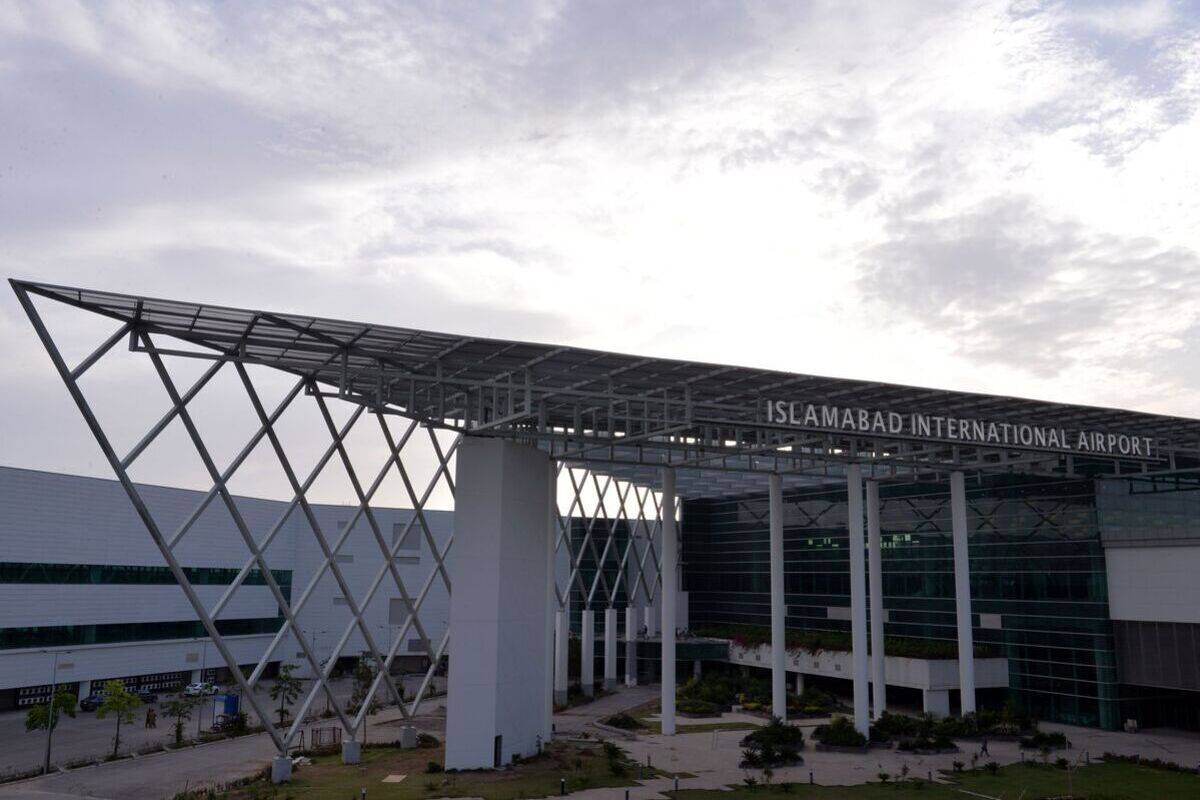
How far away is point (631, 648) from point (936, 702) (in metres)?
27.5

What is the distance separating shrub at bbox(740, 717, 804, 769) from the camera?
139 feet

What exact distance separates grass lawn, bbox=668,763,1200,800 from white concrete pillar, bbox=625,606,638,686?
131 ft

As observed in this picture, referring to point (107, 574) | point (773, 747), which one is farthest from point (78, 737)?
point (773, 747)

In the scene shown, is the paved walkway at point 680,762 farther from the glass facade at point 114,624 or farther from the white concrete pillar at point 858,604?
the glass facade at point 114,624

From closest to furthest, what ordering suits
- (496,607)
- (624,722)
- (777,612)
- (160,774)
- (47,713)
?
1. (496,607)
2. (160,774)
3. (47,713)
4. (777,612)
5. (624,722)

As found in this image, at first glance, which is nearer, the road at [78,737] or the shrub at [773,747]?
the shrub at [773,747]

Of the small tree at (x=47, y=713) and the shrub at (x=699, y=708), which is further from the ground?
the small tree at (x=47, y=713)

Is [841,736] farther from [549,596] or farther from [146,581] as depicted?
[146,581]

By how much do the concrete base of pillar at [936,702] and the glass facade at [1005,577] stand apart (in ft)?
16.0

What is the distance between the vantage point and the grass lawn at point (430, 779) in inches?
1383

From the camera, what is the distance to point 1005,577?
61625 millimetres

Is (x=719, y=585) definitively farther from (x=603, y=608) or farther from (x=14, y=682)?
(x=14, y=682)

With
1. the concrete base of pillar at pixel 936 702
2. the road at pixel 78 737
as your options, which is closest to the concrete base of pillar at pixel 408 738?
the road at pixel 78 737

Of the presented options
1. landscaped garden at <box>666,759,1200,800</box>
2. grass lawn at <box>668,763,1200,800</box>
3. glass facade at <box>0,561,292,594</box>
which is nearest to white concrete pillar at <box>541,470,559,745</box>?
landscaped garden at <box>666,759,1200,800</box>
